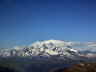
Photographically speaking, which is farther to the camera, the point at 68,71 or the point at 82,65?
the point at 82,65

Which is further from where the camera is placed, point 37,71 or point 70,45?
point 70,45

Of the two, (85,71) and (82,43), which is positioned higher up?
(82,43)

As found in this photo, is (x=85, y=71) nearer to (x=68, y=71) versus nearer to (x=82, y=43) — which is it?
(x=68, y=71)

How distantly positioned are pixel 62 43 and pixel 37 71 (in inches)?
1621

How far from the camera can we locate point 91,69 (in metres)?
6.73

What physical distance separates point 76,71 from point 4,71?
15.4ft

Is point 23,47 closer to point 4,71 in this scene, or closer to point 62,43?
point 62,43

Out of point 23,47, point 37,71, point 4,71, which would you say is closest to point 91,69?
point 37,71

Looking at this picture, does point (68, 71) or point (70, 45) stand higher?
point (70, 45)

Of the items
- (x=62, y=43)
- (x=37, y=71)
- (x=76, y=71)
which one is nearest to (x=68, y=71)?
(x=76, y=71)

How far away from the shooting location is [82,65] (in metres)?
7.10

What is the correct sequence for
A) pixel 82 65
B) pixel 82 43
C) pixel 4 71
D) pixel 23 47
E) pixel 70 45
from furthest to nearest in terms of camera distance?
pixel 23 47 < pixel 70 45 < pixel 82 43 < pixel 4 71 < pixel 82 65

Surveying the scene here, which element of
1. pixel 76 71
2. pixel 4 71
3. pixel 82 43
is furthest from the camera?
pixel 82 43

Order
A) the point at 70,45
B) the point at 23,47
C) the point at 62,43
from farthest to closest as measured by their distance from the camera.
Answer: the point at 23,47 < the point at 62,43 < the point at 70,45
